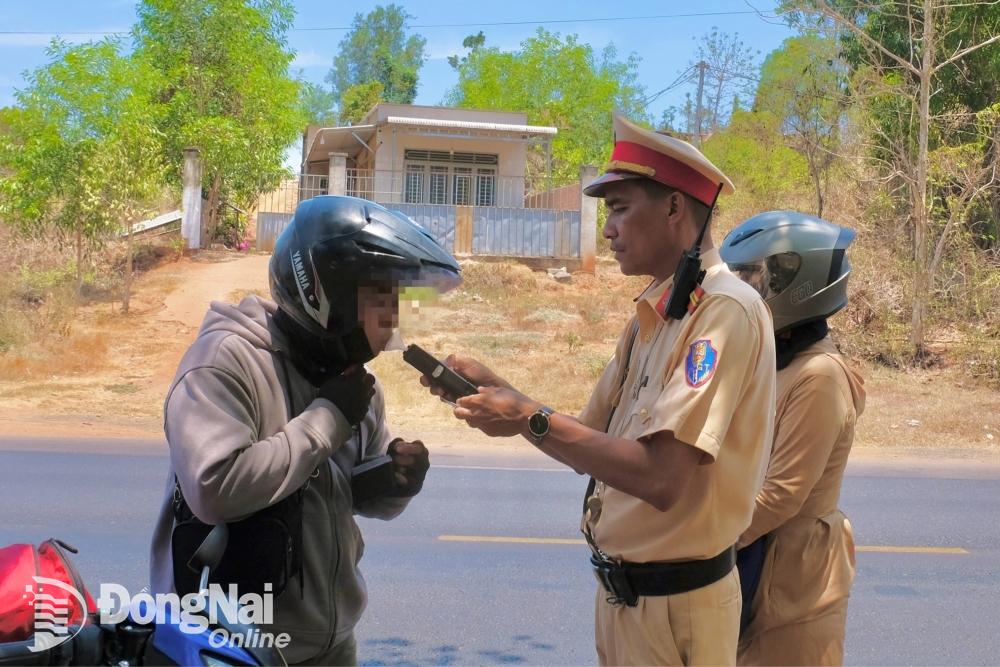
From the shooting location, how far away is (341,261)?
2135 mm

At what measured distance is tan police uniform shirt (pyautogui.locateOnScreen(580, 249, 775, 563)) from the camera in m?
2.17

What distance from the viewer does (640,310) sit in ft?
8.34

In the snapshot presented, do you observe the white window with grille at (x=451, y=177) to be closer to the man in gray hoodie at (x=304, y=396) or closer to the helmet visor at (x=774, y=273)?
the helmet visor at (x=774, y=273)

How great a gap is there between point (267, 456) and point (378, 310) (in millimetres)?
383

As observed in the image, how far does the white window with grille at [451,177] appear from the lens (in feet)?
91.4

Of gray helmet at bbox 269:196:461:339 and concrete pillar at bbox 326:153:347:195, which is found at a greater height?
concrete pillar at bbox 326:153:347:195

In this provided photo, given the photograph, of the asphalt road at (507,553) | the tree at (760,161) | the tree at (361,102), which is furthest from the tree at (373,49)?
Result: the asphalt road at (507,553)

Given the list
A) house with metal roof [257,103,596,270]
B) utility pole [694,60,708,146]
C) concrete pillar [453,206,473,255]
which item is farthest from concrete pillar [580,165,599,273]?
utility pole [694,60,708,146]

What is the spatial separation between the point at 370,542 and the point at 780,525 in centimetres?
419

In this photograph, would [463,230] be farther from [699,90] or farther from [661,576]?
Answer: [699,90]

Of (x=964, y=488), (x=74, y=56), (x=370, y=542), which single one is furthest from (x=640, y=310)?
(x=74, y=56)

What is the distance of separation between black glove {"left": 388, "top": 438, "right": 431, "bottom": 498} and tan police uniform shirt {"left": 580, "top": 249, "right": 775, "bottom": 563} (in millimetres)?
456

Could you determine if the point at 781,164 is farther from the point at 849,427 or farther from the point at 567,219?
the point at 849,427

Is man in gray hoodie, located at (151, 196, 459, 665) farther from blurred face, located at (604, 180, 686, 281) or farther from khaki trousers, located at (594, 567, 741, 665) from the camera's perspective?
khaki trousers, located at (594, 567, 741, 665)
